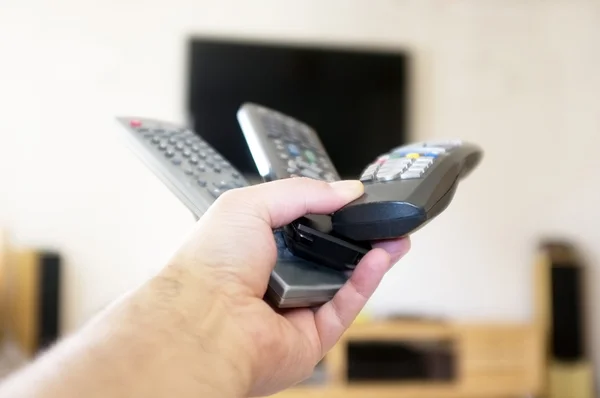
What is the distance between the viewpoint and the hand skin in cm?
32

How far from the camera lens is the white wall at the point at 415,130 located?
5.47ft

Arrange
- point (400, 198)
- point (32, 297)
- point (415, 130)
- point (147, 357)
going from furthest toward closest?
point (415, 130)
point (32, 297)
point (400, 198)
point (147, 357)

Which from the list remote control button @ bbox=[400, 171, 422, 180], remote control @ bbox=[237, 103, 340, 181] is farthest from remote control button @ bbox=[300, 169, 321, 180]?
remote control button @ bbox=[400, 171, 422, 180]

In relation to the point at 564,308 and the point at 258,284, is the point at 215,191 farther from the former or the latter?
the point at 564,308

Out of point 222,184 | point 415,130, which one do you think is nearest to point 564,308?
point 415,130

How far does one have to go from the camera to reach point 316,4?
1.85 metres

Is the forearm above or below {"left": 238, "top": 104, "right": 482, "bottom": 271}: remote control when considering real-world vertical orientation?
below

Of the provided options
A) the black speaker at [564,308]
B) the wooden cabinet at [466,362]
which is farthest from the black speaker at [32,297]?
the black speaker at [564,308]

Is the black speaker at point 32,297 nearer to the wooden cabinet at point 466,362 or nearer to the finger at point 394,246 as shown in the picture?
the wooden cabinet at point 466,362

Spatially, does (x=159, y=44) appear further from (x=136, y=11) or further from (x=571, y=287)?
(x=571, y=287)

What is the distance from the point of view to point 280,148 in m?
0.58

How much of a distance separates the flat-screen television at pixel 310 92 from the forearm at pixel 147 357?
132 centimetres

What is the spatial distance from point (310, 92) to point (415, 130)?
36 centimetres

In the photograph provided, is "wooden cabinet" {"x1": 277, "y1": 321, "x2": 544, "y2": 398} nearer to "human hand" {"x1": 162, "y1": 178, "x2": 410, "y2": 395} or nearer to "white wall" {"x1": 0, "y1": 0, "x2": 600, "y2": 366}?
"white wall" {"x1": 0, "y1": 0, "x2": 600, "y2": 366}
